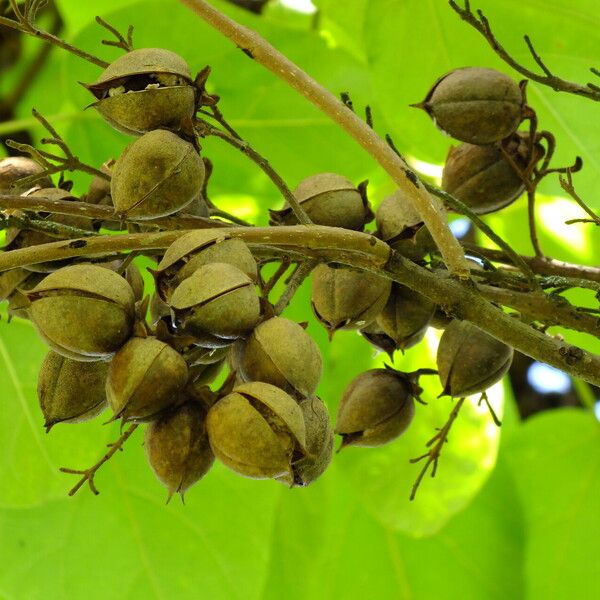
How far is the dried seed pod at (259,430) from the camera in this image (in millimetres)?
941

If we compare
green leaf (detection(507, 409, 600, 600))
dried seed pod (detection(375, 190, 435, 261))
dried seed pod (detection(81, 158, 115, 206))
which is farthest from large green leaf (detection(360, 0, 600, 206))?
green leaf (detection(507, 409, 600, 600))

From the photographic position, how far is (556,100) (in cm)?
165

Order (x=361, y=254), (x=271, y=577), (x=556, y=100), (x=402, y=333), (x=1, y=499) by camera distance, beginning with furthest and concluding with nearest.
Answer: (x=271, y=577) → (x=1, y=499) → (x=556, y=100) → (x=402, y=333) → (x=361, y=254)

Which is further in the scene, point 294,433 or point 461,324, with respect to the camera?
point 461,324

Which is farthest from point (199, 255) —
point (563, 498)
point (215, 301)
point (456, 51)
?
point (563, 498)

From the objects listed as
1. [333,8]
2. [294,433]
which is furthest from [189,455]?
[333,8]

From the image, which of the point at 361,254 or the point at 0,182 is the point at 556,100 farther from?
the point at 0,182

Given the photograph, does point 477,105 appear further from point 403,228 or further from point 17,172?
point 17,172

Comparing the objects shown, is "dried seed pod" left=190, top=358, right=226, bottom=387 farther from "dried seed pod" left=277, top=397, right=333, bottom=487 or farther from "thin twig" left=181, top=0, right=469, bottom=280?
"thin twig" left=181, top=0, right=469, bottom=280

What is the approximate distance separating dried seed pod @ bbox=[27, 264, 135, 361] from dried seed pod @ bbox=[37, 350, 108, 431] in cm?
7

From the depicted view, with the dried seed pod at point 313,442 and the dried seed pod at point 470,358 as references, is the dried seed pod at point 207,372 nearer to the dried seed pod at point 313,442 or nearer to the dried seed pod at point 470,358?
the dried seed pod at point 313,442

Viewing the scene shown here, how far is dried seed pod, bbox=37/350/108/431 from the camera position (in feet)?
3.53

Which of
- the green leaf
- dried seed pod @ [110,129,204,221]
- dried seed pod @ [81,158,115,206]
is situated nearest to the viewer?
dried seed pod @ [110,129,204,221]

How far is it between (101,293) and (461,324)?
1.50 feet
